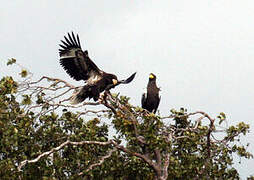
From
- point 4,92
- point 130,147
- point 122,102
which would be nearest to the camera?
point 4,92

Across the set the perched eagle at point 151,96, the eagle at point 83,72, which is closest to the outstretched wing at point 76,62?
the eagle at point 83,72

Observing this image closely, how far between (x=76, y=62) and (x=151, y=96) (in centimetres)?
207

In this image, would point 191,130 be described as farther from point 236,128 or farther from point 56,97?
point 56,97

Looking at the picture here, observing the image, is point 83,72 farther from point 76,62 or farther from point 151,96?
point 151,96

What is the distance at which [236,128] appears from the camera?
7609mm

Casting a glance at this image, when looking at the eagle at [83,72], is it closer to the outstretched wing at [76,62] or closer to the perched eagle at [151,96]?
the outstretched wing at [76,62]

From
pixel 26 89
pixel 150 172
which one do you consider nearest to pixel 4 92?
pixel 26 89

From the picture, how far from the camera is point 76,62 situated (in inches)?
330

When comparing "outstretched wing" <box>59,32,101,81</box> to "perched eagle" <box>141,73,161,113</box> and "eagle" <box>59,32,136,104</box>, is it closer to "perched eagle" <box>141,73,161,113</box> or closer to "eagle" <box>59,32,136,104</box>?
"eagle" <box>59,32,136,104</box>

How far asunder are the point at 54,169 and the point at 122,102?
5.11 feet

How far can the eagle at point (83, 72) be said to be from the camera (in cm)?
820

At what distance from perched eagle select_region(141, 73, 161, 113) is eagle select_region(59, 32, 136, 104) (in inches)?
48.9

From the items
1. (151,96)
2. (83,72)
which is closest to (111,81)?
(83,72)

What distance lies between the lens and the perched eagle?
970 centimetres
